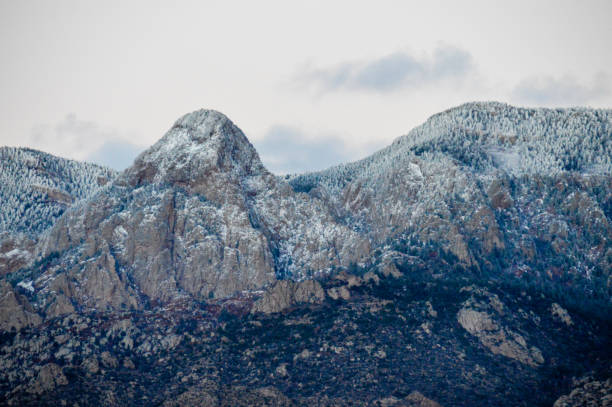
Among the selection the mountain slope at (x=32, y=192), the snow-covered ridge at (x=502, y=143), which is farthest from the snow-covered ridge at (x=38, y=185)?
the snow-covered ridge at (x=502, y=143)

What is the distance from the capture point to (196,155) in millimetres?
157250

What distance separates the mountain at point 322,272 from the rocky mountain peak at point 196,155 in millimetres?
358

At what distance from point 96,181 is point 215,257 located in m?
49.4

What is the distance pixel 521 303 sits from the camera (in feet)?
434

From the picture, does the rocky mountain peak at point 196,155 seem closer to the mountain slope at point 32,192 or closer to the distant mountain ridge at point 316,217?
the distant mountain ridge at point 316,217

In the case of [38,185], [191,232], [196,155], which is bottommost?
[191,232]

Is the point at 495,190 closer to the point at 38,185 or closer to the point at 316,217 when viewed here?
the point at 316,217

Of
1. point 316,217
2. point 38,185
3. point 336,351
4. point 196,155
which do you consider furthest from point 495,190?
point 38,185

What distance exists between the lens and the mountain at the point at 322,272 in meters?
120

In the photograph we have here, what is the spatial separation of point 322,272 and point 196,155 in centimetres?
3263

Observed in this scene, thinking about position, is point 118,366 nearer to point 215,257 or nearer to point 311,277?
point 215,257

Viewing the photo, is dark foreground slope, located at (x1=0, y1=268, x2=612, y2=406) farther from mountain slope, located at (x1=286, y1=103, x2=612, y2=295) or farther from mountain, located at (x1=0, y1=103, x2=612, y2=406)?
mountain slope, located at (x1=286, y1=103, x2=612, y2=295)

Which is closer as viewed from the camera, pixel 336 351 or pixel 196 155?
pixel 336 351

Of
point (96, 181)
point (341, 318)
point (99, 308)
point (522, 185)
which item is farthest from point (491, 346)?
point (96, 181)
